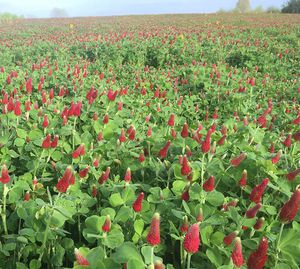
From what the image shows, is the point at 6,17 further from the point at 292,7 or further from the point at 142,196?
the point at 142,196

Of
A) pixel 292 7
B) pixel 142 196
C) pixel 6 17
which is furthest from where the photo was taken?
pixel 292 7

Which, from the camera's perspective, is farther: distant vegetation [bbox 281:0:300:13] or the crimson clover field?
distant vegetation [bbox 281:0:300:13]

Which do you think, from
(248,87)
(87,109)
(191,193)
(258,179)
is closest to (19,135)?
(87,109)

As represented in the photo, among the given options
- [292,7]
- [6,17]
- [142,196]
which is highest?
[292,7]

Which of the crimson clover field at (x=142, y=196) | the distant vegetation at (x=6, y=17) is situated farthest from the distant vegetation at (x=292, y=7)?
the crimson clover field at (x=142, y=196)

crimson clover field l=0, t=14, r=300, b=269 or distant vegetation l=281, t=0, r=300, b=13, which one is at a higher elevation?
distant vegetation l=281, t=0, r=300, b=13

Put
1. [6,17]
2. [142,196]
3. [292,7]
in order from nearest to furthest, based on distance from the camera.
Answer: [142,196] < [6,17] < [292,7]

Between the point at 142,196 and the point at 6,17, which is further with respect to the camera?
the point at 6,17

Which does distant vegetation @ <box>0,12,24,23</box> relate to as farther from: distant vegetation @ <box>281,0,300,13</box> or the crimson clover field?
the crimson clover field

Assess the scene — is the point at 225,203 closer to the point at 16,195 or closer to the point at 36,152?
the point at 16,195

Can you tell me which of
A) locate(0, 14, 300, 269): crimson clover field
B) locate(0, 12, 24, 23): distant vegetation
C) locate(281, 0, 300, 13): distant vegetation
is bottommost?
locate(0, 14, 300, 269): crimson clover field

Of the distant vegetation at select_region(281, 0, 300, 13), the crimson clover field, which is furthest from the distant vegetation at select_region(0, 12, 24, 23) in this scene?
the crimson clover field

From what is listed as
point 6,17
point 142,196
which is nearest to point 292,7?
point 6,17

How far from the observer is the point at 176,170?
80.7 inches
